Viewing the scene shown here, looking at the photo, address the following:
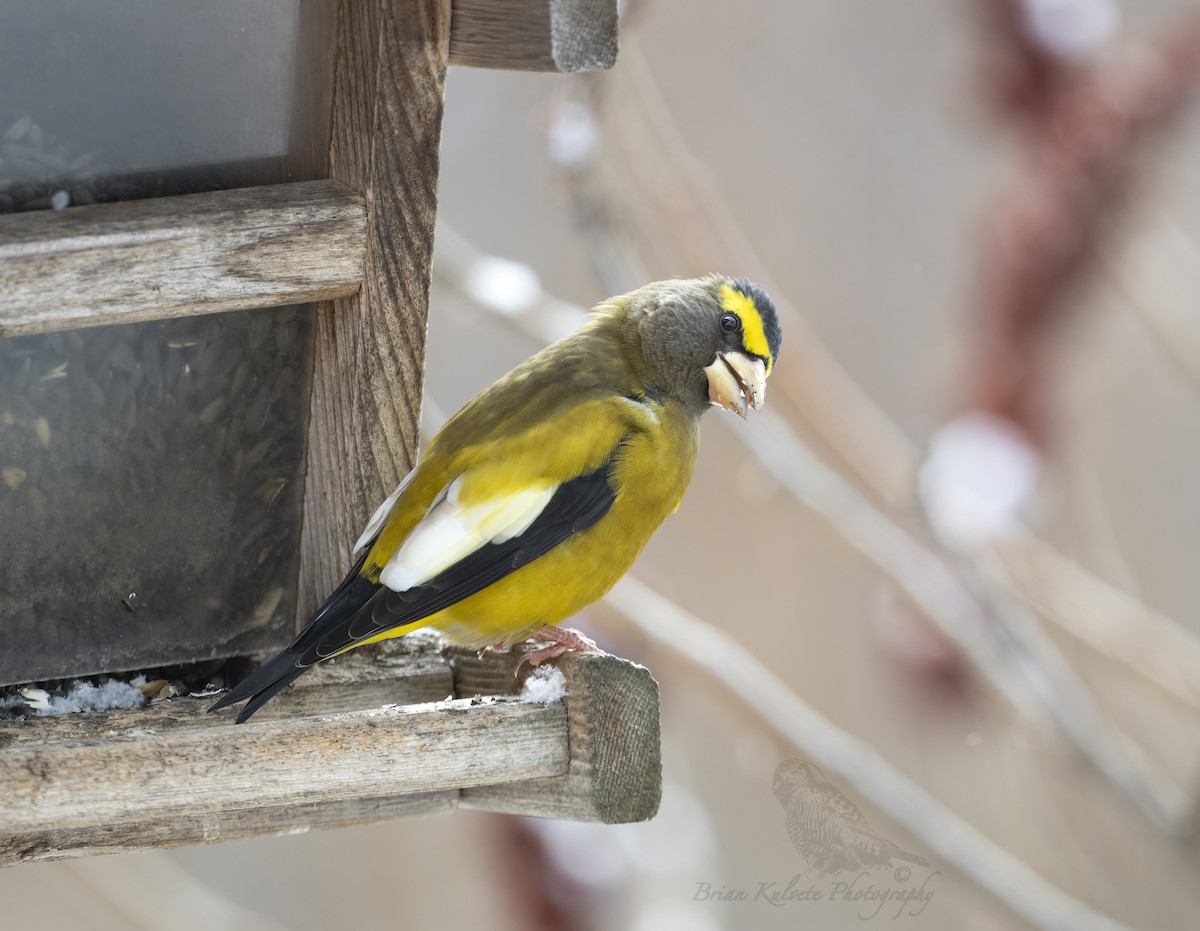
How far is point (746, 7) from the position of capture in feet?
16.9

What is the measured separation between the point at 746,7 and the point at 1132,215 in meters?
2.79

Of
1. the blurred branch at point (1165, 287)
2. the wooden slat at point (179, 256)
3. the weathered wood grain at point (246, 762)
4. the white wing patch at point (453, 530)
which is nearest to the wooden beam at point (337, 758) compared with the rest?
the weathered wood grain at point (246, 762)

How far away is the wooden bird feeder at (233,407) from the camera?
1597 millimetres

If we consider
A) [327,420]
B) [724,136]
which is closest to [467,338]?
[724,136]

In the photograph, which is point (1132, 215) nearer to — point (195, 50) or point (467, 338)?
point (195, 50)

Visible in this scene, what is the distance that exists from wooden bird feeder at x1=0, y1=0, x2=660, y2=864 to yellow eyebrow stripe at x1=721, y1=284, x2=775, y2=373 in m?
0.55

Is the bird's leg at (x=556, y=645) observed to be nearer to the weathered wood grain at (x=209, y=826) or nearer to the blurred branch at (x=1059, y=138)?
the weathered wood grain at (x=209, y=826)

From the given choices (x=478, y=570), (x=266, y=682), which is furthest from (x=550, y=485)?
(x=266, y=682)

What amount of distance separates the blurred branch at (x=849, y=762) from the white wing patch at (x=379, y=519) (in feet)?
2.47

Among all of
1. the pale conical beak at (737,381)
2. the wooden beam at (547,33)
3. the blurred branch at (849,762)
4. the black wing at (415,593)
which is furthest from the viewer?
the blurred branch at (849,762)

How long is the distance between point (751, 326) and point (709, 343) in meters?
0.07

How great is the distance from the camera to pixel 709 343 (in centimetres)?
226

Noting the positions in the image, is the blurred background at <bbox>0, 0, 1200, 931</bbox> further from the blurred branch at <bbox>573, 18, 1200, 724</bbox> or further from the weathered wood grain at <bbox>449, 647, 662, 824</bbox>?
the weathered wood grain at <bbox>449, 647, 662, 824</bbox>

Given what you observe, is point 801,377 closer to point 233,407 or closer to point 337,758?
point 233,407
